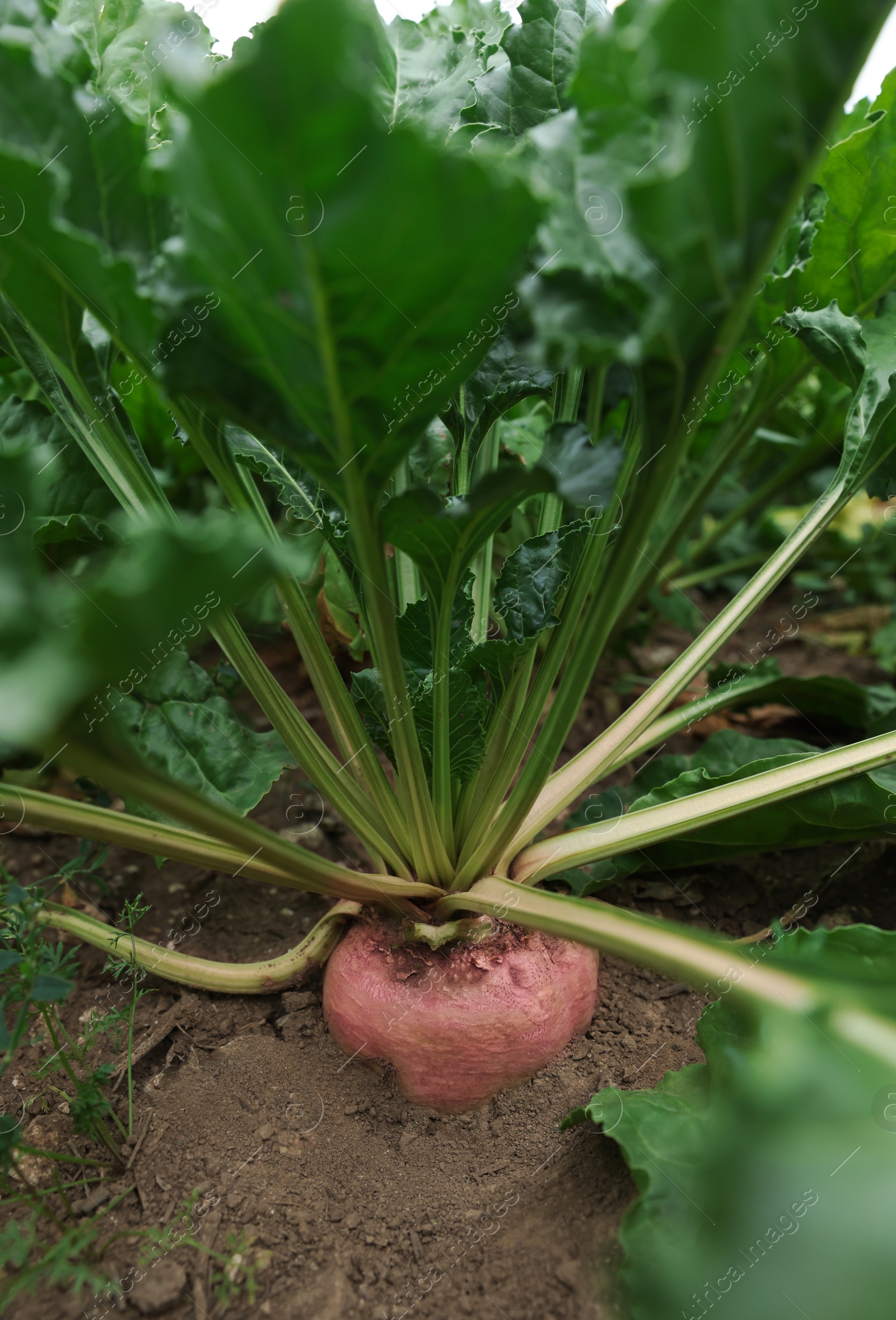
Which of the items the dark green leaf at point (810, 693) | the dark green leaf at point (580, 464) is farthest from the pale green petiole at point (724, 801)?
the dark green leaf at point (580, 464)

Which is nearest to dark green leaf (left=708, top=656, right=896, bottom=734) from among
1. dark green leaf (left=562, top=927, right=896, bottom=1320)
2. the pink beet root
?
the pink beet root

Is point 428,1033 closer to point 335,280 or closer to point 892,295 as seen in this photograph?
point 335,280

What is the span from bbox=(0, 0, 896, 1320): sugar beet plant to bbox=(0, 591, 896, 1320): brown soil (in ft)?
0.24

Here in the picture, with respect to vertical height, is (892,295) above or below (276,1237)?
above

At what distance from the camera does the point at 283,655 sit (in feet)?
6.59

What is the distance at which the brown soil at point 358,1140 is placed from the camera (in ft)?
2.81

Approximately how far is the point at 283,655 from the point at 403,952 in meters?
1.02

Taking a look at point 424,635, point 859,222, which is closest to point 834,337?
point 859,222

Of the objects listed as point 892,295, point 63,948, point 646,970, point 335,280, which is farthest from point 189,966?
point 892,295

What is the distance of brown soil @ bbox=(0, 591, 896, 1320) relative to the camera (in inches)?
33.7

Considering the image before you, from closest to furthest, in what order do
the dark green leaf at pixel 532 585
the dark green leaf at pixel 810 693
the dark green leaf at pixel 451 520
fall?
the dark green leaf at pixel 451 520, the dark green leaf at pixel 532 585, the dark green leaf at pixel 810 693

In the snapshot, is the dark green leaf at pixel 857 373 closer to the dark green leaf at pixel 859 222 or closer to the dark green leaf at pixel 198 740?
the dark green leaf at pixel 859 222

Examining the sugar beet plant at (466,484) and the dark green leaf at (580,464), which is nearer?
the sugar beet plant at (466,484)

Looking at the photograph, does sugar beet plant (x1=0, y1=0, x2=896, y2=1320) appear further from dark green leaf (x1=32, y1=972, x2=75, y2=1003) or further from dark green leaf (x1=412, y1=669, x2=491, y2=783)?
dark green leaf (x1=32, y1=972, x2=75, y2=1003)
